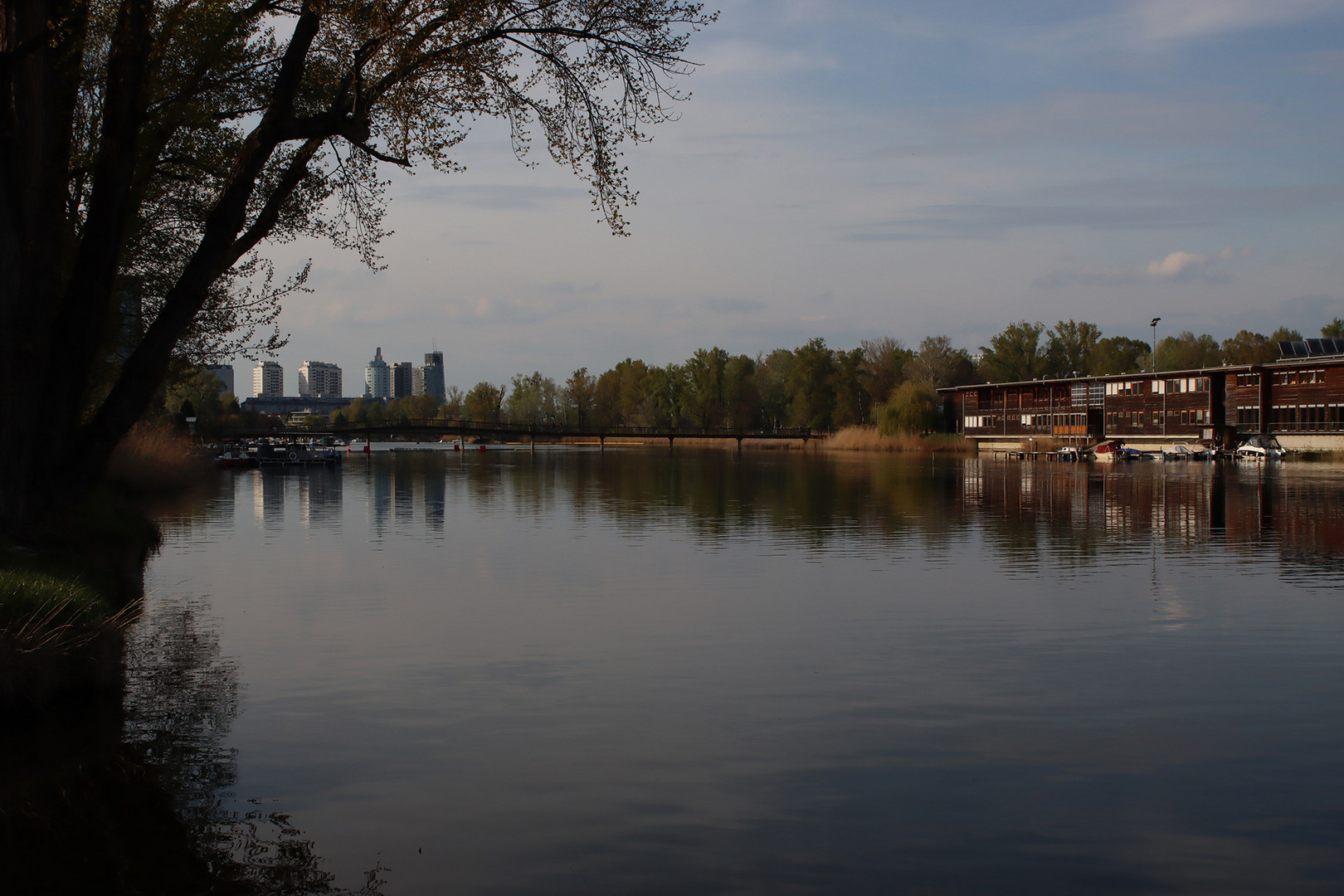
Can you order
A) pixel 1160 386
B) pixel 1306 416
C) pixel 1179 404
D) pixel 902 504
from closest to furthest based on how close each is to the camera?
pixel 902 504 → pixel 1306 416 → pixel 1179 404 → pixel 1160 386

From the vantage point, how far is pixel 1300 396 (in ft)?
312

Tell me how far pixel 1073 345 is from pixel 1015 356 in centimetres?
1204

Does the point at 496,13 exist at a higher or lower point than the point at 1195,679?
higher

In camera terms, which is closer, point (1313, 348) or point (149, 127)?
point (149, 127)

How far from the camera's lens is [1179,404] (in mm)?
107500

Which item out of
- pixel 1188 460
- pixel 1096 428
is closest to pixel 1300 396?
pixel 1188 460

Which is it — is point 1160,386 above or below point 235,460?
above

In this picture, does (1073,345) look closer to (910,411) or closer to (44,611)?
(910,411)

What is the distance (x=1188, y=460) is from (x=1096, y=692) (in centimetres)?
9458

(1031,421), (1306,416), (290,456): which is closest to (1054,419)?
(1031,421)

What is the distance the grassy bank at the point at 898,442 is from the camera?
425ft

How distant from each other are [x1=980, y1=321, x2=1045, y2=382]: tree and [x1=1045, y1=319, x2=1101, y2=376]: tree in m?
3.86

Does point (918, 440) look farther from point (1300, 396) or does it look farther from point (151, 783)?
point (151, 783)

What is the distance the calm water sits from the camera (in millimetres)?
8656
